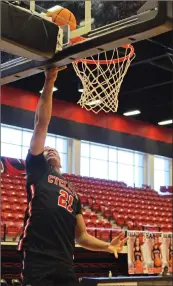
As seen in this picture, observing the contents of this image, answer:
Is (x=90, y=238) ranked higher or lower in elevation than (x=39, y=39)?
lower

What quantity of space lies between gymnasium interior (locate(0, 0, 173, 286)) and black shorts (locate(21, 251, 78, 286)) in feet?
8.49

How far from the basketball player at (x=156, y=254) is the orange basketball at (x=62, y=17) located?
6330 mm

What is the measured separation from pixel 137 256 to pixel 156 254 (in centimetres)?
48

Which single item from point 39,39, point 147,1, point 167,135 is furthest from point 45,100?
point 167,135

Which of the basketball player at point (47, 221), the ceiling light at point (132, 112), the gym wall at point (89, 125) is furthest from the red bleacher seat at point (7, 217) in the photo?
the ceiling light at point (132, 112)

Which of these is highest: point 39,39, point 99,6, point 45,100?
point 99,6

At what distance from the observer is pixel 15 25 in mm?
2947

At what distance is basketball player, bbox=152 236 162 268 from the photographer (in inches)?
355

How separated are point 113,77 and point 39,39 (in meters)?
2.20

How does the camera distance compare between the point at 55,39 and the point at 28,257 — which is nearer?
the point at 28,257

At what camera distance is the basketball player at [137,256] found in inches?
343

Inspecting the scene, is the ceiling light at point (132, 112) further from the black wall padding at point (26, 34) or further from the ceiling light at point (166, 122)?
the black wall padding at point (26, 34)

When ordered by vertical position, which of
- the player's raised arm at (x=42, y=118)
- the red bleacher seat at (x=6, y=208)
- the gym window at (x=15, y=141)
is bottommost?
the red bleacher seat at (x=6, y=208)

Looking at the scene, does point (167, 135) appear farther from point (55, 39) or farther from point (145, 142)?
point (55, 39)
